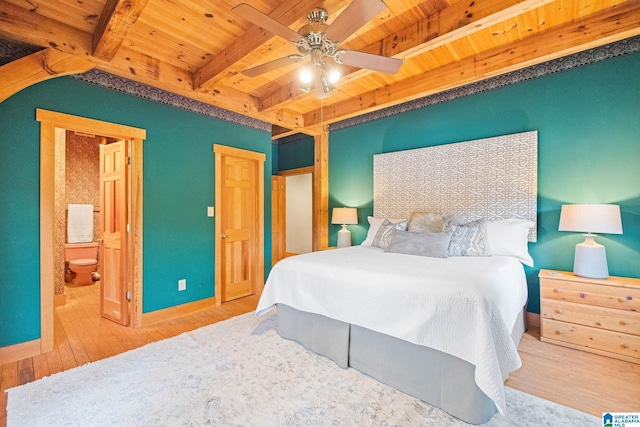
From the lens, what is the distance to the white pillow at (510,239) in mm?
2713

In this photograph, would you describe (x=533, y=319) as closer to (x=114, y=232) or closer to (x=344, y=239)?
(x=344, y=239)

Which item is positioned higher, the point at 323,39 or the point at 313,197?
the point at 323,39

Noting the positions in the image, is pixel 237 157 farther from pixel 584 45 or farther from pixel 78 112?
pixel 584 45

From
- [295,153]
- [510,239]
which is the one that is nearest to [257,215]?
[295,153]

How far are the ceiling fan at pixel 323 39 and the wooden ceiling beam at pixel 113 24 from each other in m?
0.83

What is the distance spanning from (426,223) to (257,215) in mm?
2363

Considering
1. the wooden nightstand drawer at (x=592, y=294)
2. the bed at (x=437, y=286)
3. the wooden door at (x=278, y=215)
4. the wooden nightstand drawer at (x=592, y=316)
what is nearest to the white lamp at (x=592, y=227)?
the wooden nightstand drawer at (x=592, y=294)

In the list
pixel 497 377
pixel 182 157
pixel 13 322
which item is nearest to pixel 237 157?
pixel 182 157

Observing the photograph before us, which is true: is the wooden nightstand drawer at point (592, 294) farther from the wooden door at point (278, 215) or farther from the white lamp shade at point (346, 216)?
the wooden door at point (278, 215)

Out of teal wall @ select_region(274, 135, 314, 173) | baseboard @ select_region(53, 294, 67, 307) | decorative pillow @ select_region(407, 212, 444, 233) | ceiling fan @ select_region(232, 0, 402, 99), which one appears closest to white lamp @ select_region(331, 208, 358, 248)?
decorative pillow @ select_region(407, 212, 444, 233)

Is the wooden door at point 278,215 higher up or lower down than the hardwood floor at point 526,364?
higher up

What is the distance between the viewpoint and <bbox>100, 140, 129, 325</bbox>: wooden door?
3084 mm

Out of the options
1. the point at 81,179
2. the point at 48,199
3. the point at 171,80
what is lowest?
the point at 48,199

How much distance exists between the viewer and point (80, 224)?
4.97 metres
